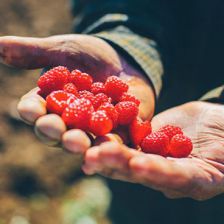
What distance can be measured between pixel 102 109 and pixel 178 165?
0.33 m

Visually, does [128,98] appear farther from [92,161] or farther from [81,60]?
[92,161]

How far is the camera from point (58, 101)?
4.39 feet

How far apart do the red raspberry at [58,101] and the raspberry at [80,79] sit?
0.44ft

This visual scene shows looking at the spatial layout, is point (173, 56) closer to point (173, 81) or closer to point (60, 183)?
point (173, 81)

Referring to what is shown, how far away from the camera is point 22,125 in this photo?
2.72 m

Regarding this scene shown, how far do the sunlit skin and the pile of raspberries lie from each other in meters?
0.04

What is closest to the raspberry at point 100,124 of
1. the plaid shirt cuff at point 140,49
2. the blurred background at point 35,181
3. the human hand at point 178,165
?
the human hand at point 178,165

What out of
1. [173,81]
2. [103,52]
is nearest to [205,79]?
[173,81]

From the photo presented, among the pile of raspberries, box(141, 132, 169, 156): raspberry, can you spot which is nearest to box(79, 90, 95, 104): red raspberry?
the pile of raspberries

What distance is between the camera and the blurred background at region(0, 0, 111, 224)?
7.98 feet

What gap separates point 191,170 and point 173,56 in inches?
39.8

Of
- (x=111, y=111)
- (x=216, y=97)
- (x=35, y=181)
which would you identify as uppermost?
(x=111, y=111)

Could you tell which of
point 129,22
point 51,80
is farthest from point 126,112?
point 129,22

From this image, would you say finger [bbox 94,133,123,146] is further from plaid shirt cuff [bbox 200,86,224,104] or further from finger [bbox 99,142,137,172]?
plaid shirt cuff [bbox 200,86,224,104]
